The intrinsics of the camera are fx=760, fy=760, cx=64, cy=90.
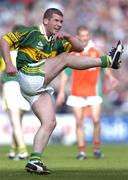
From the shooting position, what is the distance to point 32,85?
990 centimetres

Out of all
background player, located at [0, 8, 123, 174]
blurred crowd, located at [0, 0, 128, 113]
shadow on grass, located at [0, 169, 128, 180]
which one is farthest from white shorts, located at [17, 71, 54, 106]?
blurred crowd, located at [0, 0, 128, 113]

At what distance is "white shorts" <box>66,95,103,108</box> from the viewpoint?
597 inches

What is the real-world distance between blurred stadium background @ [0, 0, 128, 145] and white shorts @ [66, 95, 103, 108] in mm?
6079

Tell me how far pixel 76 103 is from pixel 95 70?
87cm

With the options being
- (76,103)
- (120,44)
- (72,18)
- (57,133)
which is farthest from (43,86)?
(72,18)

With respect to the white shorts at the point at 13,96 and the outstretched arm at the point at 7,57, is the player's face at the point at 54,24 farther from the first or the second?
the white shorts at the point at 13,96

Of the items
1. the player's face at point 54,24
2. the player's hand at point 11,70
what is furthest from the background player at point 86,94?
the player's hand at point 11,70

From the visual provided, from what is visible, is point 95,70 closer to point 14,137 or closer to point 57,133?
point 14,137

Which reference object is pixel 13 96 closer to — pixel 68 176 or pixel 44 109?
pixel 44 109

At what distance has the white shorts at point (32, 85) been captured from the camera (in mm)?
9891

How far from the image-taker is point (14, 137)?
15.2 m

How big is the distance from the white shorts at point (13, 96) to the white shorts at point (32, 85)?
4.71 m

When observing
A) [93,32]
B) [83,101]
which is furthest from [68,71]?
[93,32]

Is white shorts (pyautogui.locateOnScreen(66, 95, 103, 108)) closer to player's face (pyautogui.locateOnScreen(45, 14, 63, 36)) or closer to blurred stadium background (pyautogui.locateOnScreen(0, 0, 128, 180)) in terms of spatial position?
blurred stadium background (pyautogui.locateOnScreen(0, 0, 128, 180))
